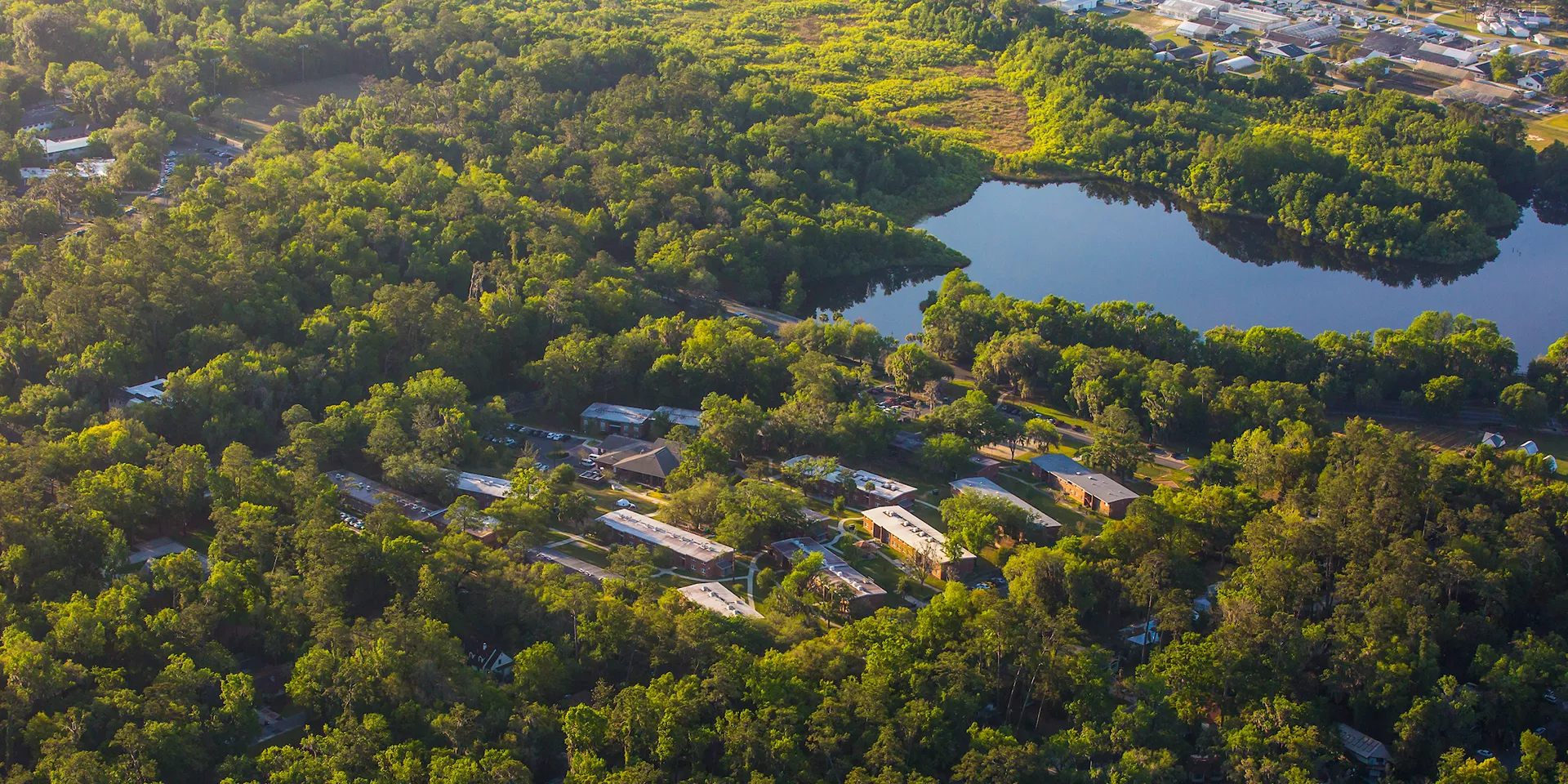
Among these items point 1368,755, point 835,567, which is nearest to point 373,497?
point 835,567

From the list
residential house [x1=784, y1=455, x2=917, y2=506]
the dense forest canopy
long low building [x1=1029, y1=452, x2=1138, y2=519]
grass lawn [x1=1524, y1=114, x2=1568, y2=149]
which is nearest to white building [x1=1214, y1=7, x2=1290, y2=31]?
the dense forest canopy

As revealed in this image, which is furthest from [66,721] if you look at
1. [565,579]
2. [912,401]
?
[912,401]

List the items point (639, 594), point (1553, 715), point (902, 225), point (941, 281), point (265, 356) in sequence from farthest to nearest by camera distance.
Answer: point (902, 225)
point (941, 281)
point (265, 356)
point (639, 594)
point (1553, 715)

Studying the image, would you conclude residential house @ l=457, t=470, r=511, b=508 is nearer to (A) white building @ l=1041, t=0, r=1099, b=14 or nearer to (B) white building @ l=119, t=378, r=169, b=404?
(B) white building @ l=119, t=378, r=169, b=404

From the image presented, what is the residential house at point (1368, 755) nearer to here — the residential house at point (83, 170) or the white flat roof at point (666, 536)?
the white flat roof at point (666, 536)

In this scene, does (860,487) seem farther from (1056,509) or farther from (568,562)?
(568,562)

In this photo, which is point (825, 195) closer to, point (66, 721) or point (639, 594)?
point (639, 594)
